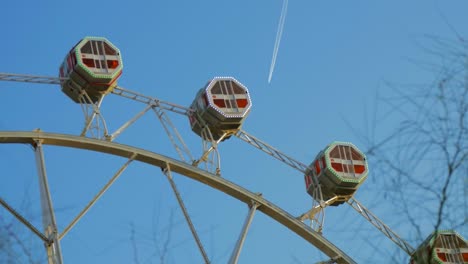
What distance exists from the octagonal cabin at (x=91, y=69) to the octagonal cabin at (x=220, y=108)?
255cm

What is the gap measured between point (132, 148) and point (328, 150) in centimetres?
648

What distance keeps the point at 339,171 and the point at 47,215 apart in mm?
9371

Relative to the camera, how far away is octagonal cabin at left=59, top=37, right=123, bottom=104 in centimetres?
2709

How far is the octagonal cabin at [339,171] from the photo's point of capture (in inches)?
1149

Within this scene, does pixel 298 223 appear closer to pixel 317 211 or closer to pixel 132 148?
pixel 317 211

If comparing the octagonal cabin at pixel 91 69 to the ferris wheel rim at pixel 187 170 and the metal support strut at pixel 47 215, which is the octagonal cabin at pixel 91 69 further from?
the metal support strut at pixel 47 215

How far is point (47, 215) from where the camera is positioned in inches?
923

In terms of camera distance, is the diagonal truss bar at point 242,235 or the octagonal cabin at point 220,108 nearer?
the diagonal truss bar at point 242,235

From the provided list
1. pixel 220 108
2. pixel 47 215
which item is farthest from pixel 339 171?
pixel 47 215

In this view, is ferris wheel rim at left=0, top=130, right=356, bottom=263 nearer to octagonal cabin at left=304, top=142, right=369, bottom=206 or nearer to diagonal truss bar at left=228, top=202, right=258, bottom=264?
diagonal truss bar at left=228, top=202, right=258, bottom=264

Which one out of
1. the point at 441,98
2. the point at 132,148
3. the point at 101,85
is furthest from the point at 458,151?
the point at 101,85

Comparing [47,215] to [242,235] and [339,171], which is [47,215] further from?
[339,171]

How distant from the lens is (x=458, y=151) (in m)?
10.9

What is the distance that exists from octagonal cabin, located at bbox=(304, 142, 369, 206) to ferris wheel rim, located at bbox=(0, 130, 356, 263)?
6.72 ft
